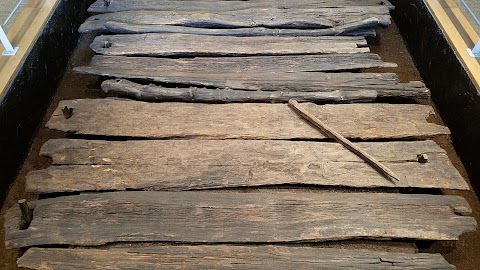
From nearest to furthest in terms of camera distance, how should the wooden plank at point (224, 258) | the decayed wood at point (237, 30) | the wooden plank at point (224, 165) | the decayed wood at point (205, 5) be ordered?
the wooden plank at point (224, 258)
the wooden plank at point (224, 165)
the decayed wood at point (237, 30)
the decayed wood at point (205, 5)

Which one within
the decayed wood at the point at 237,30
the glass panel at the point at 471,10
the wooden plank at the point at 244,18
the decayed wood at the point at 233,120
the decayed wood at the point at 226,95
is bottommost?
the decayed wood at the point at 233,120

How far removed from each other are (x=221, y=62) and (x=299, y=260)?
1349mm

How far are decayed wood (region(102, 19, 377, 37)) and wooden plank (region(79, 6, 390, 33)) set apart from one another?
0.13 ft

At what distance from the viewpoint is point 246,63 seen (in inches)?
107

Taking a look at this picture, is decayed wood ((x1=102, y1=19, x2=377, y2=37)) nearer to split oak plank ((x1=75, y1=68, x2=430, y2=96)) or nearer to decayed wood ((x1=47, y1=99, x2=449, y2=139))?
split oak plank ((x1=75, y1=68, x2=430, y2=96))

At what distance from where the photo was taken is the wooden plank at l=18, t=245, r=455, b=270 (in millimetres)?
1752

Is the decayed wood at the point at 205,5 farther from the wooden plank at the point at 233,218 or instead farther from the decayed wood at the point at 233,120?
the wooden plank at the point at 233,218

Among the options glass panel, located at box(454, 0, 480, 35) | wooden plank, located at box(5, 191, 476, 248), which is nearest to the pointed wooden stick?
wooden plank, located at box(5, 191, 476, 248)

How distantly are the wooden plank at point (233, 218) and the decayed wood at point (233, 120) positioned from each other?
1.23 feet

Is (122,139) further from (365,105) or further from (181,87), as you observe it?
(365,105)

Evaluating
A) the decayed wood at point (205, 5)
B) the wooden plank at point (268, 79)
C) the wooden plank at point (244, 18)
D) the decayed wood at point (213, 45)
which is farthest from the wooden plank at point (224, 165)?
the decayed wood at point (205, 5)

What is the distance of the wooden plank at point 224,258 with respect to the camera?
5.75ft

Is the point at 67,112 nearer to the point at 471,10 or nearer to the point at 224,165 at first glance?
the point at 224,165

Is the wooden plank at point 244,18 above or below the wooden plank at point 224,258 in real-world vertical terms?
above
